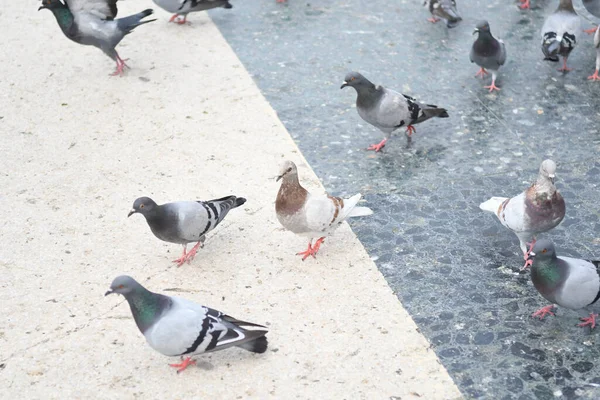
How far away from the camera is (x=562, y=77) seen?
7.37 metres

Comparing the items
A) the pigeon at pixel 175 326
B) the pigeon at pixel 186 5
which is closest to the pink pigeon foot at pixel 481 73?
the pigeon at pixel 186 5

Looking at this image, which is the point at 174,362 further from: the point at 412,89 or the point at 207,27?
the point at 207,27

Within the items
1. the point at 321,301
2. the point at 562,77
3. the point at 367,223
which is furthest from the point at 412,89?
the point at 321,301

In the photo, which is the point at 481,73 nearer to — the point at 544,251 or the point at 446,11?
the point at 446,11

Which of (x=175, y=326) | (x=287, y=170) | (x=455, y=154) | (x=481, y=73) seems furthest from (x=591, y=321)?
(x=481, y=73)

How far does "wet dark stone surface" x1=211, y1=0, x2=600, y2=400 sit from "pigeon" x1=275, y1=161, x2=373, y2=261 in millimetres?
391

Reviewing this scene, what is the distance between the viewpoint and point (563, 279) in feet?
14.0

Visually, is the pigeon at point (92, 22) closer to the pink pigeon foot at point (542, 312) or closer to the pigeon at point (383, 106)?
the pigeon at point (383, 106)

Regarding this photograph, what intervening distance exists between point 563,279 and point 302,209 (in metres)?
1.58

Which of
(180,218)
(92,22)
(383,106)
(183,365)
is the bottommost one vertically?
(92,22)

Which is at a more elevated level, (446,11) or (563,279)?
(563,279)

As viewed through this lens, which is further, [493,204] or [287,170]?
[493,204]

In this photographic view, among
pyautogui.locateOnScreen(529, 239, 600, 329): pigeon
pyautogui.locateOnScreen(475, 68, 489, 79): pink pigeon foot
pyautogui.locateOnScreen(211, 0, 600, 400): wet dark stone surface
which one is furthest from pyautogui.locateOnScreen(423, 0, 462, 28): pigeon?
pyautogui.locateOnScreen(529, 239, 600, 329): pigeon

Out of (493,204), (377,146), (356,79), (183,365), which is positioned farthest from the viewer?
(377,146)
